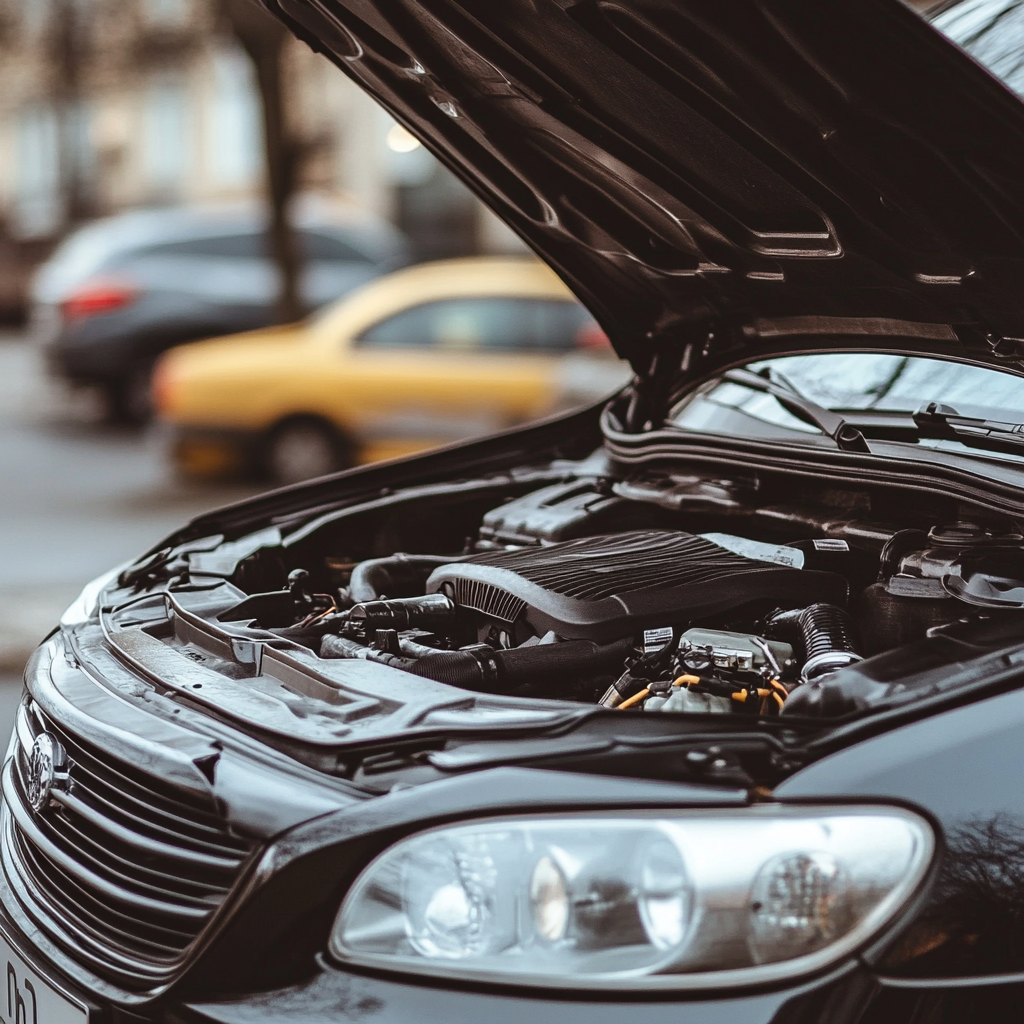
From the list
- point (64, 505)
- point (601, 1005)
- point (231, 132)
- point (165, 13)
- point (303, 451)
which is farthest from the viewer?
Result: point (231, 132)

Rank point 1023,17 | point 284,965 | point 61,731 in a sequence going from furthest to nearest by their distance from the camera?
point 1023,17 < point 61,731 < point 284,965

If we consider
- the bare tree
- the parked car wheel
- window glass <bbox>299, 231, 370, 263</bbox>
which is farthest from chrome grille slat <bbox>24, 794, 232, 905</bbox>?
window glass <bbox>299, 231, 370, 263</bbox>

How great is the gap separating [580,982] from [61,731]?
3.32ft

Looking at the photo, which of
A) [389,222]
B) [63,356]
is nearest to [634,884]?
[63,356]

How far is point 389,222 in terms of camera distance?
27.0 metres

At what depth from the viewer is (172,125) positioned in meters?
34.5

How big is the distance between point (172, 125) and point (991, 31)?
1340 inches

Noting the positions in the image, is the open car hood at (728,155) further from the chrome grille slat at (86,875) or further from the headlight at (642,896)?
the chrome grille slat at (86,875)

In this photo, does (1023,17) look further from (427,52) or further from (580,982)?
(580,982)

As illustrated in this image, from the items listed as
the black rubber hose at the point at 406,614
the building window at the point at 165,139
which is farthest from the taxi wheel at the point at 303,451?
the building window at the point at 165,139

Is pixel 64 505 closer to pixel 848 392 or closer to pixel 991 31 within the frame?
pixel 848 392

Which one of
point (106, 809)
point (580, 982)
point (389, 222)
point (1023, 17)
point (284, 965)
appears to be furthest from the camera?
point (389, 222)

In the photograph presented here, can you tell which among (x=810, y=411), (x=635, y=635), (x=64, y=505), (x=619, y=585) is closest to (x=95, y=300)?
(x=64, y=505)

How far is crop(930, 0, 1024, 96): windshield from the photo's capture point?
2549 mm
